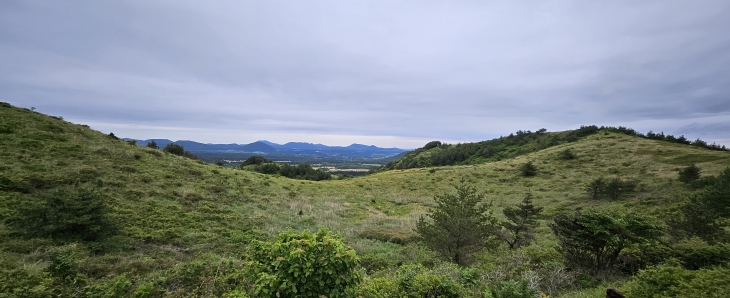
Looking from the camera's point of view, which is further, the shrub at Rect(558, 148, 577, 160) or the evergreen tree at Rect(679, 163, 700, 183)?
the shrub at Rect(558, 148, 577, 160)

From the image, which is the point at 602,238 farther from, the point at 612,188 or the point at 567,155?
the point at 567,155

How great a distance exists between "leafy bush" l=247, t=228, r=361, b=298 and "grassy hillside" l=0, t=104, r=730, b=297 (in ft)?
7.10

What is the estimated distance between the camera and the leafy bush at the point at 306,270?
3.85m

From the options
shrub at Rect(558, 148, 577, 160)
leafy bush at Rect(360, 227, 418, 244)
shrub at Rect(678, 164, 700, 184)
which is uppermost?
shrub at Rect(558, 148, 577, 160)

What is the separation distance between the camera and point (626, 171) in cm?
2741

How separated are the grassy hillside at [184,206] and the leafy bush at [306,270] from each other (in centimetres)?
216

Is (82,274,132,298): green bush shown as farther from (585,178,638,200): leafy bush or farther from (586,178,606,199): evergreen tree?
(586,178,606,199): evergreen tree

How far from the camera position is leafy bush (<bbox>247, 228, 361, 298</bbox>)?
3.85 m

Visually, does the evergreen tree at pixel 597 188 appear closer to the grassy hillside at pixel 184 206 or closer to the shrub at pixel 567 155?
the grassy hillside at pixel 184 206

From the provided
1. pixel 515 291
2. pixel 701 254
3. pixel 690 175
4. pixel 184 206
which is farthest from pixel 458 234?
pixel 690 175

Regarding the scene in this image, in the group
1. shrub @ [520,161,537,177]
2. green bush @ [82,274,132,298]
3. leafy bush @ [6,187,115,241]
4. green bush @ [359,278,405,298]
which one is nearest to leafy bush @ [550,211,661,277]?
green bush @ [359,278,405,298]

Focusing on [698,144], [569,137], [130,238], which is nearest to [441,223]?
[130,238]

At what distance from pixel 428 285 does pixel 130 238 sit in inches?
373

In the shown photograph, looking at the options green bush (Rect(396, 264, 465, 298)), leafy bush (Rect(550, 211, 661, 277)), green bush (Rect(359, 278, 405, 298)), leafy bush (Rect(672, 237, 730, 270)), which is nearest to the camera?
green bush (Rect(359, 278, 405, 298))
